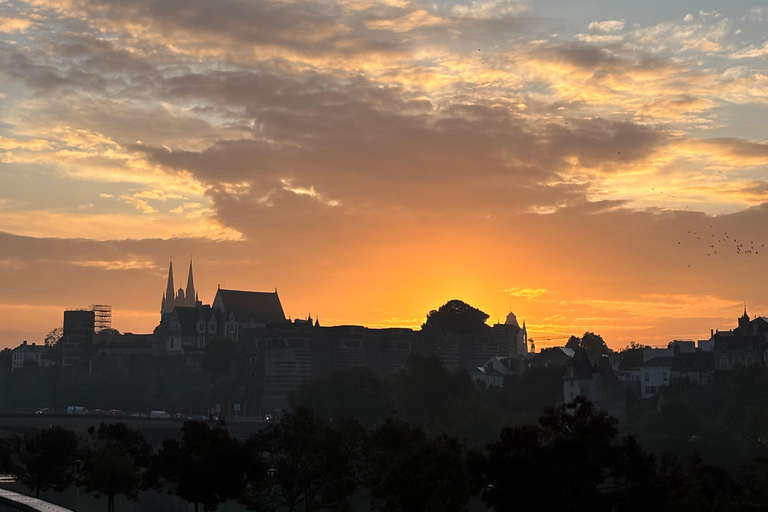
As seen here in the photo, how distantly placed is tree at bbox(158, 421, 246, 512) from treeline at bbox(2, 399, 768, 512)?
7 cm

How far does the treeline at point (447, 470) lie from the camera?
231 feet

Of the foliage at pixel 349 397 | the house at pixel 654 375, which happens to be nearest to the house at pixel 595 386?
the house at pixel 654 375

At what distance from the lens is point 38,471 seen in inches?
4087

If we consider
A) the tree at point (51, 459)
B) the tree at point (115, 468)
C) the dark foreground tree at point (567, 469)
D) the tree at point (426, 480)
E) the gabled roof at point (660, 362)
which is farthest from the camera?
the gabled roof at point (660, 362)

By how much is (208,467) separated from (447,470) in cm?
2063

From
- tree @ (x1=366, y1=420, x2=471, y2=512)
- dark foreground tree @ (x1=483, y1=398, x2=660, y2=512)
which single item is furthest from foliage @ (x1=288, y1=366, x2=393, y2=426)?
dark foreground tree @ (x1=483, y1=398, x2=660, y2=512)

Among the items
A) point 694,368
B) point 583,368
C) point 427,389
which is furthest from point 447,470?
point 694,368

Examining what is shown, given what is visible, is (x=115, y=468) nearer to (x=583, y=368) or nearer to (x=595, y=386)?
(x=595, y=386)

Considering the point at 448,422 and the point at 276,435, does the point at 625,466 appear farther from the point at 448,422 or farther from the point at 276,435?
the point at 448,422

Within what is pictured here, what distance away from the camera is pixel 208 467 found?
85562 mm

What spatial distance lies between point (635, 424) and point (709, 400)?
1692 cm

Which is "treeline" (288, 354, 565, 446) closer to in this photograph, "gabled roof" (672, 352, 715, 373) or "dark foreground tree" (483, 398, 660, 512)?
"gabled roof" (672, 352, 715, 373)

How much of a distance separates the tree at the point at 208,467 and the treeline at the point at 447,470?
7 cm

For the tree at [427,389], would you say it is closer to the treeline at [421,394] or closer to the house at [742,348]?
the treeline at [421,394]
